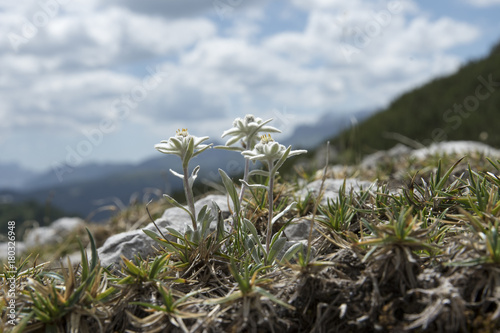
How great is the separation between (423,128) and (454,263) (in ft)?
84.8

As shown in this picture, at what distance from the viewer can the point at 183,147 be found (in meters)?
3.03

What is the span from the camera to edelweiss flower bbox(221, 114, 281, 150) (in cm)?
333

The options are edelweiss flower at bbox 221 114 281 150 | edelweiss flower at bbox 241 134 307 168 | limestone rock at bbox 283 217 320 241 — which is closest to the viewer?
edelweiss flower at bbox 241 134 307 168

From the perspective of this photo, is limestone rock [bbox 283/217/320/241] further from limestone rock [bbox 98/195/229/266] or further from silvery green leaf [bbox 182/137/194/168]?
silvery green leaf [bbox 182/137/194/168]

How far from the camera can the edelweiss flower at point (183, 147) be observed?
2986mm

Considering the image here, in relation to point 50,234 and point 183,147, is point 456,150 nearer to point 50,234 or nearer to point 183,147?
point 183,147

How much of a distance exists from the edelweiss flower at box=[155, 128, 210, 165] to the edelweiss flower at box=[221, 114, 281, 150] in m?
0.30

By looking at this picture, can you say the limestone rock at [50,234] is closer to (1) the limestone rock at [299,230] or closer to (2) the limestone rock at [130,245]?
(2) the limestone rock at [130,245]

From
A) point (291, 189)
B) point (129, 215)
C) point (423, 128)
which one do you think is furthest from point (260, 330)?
point (423, 128)

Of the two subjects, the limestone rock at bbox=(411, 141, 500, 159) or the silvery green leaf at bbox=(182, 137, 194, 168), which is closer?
the silvery green leaf at bbox=(182, 137, 194, 168)

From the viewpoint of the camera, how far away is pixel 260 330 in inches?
95.7

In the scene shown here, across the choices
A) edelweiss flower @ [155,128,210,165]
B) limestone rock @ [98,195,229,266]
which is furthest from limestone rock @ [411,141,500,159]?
edelweiss flower @ [155,128,210,165]

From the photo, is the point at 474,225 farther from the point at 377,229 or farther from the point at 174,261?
the point at 174,261

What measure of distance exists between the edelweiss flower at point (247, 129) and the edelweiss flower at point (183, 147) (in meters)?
0.30
